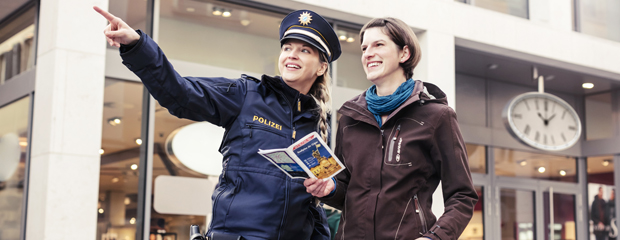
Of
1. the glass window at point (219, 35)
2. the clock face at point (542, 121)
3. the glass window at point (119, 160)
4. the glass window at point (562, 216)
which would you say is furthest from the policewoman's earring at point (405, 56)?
the glass window at point (562, 216)

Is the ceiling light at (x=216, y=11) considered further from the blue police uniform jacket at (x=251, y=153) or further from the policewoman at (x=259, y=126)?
the blue police uniform jacket at (x=251, y=153)

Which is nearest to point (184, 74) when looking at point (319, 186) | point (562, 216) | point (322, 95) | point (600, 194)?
point (322, 95)

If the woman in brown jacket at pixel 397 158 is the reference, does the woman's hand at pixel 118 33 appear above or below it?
above

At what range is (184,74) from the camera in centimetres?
711

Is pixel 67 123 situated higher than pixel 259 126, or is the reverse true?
pixel 67 123

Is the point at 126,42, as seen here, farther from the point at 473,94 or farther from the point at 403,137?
the point at 473,94

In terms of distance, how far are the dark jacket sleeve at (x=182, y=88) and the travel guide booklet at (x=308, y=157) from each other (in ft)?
1.20

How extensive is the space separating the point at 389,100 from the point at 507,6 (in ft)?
26.2

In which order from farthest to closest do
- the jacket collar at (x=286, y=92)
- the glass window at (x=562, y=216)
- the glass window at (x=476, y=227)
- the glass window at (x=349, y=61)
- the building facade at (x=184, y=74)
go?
the glass window at (x=562, y=216) < the glass window at (x=476, y=227) < the glass window at (x=349, y=61) < the building facade at (x=184, y=74) < the jacket collar at (x=286, y=92)

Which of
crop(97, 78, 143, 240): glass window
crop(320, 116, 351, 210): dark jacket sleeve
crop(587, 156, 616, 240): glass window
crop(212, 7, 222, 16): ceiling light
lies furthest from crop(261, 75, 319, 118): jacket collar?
crop(587, 156, 616, 240): glass window

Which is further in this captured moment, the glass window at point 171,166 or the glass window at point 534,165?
the glass window at point 534,165

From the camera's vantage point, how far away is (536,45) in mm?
9719

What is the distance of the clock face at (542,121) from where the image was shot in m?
9.85

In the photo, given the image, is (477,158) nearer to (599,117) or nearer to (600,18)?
(599,117)
